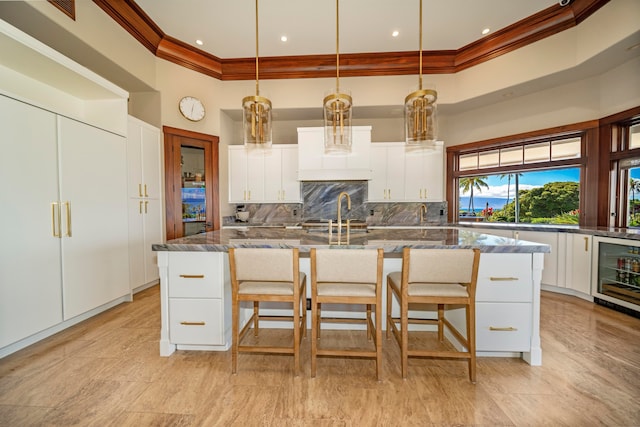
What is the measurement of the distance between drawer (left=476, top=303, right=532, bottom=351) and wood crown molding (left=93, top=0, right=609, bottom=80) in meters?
3.47

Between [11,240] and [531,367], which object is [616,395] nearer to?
[531,367]

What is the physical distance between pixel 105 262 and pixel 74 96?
1.86 m

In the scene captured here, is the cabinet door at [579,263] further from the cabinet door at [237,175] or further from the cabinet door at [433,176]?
the cabinet door at [237,175]

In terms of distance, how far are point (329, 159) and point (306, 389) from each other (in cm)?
325

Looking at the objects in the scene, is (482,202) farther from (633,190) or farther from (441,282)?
(441,282)

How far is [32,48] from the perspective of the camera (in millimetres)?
1919

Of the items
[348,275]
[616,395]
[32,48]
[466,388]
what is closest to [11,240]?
[32,48]

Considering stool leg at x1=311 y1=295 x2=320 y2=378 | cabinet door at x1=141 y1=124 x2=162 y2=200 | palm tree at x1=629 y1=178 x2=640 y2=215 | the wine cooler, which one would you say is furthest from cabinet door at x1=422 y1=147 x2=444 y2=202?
cabinet door at x1=141 y1=124 x2=162 y2=200

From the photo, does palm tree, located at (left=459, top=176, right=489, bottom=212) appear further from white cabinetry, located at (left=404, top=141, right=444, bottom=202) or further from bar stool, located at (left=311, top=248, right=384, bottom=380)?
bar stool, located at (left=311, top=248, right=384, bottom=380)

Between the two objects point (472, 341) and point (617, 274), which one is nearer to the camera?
point (472, 341)

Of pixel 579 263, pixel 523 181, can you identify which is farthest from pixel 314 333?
pixel 523 181

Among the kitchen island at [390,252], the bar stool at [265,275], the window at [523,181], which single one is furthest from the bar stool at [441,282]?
the window at [523,181]

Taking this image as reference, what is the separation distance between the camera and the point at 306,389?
152 centimetres

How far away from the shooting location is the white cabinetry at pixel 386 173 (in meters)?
4.27
